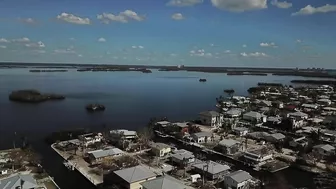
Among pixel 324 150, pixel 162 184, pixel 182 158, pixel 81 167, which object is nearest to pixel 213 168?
pixel 182 158

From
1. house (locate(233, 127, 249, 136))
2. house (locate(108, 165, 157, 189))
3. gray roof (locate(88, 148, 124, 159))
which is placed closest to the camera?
house (locate(108, 165, 157, 189))

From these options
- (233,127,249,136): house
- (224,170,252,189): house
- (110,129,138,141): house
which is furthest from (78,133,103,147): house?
(233,127,249,136): house

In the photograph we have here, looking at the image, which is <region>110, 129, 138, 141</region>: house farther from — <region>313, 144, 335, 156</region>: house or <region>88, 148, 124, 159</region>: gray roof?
<region>313, 144, 335, 156</region>: house

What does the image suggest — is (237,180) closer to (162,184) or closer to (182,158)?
(162,184)

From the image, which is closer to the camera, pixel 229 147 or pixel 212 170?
pixel 212 170

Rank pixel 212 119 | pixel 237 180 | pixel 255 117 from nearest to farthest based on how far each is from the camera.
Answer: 1. pixel 237 180
2. pixel 212 119
3. pixel 255 117

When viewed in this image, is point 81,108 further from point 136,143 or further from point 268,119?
point 268,119

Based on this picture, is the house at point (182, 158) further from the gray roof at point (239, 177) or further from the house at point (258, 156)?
the house at point (258, 156)
